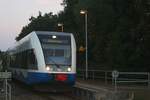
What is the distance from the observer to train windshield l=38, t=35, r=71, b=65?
94.3ft

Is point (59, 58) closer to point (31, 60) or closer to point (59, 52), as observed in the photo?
point (59, 52)

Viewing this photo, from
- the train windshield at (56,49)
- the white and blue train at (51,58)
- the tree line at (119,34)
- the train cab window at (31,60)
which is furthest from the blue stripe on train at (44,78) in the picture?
the tree line at (119,34)

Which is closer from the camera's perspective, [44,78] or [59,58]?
[44,78]

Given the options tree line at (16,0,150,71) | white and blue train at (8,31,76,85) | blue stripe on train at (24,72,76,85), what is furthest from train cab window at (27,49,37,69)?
tree line at (16,0,150,71)

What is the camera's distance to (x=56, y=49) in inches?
1147

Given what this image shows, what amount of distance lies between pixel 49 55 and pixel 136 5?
2008 centimetres

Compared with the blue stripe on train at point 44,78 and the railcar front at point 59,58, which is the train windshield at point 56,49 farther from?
the blue stripe on train at point 44,78

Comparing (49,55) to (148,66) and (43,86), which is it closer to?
(43,86)

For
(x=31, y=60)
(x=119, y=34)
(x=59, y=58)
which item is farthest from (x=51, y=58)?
(x=119, y=34)

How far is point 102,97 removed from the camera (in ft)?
87.9

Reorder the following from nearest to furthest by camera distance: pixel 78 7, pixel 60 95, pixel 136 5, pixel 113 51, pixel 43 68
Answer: pixel 43 68 < pixel 60 95 < pixel 136 5 < pixel 113 51 < pixel 78 7

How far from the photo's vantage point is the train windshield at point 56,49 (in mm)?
28750

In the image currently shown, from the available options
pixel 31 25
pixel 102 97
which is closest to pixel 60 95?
pixel 102 97

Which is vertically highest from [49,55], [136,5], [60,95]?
[136,5]
